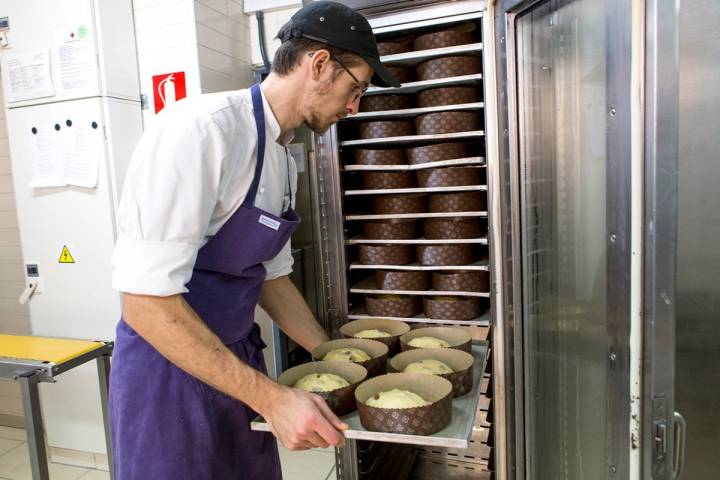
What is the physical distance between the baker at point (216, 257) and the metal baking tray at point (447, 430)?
0.05 metres

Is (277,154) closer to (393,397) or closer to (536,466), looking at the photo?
(393,397)

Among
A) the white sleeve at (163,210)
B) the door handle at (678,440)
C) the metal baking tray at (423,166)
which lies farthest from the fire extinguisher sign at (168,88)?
the door handle at (678,440)

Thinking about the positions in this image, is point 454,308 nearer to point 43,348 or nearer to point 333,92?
point 333,92

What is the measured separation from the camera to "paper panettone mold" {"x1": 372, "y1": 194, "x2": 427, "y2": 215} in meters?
2.12

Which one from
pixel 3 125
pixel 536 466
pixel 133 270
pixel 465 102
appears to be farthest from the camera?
pixel 3 125

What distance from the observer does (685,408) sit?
5.86 feet

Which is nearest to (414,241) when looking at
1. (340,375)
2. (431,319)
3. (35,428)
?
(431,319)

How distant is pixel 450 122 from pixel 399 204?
0.39 metres

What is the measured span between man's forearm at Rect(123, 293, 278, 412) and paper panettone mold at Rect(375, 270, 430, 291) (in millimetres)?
1078

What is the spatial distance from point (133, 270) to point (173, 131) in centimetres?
31

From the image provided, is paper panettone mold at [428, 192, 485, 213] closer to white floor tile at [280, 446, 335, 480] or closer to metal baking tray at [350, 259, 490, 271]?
metal baking tray at [350, 259, 490, 271]

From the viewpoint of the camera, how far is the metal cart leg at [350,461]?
209 cm

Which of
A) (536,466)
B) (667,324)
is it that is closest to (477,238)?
(536,466)

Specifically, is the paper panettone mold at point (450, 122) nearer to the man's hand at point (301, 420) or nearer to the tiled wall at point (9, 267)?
the man's hand at point (301, 420)
